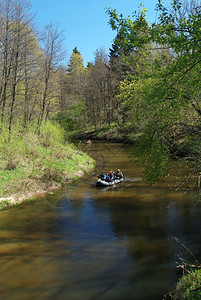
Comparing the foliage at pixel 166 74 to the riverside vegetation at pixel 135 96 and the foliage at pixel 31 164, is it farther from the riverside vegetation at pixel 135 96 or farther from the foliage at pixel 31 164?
the foliage at pixel 31 164

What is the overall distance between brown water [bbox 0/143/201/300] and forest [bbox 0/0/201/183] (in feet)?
7.41

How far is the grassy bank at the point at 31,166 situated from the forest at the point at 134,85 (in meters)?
0.80

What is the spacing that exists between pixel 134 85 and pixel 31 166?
13463mm

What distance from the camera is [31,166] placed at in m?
15.9

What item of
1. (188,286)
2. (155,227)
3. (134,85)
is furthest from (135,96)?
(188,286)

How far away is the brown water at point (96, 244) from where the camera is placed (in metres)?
6.81

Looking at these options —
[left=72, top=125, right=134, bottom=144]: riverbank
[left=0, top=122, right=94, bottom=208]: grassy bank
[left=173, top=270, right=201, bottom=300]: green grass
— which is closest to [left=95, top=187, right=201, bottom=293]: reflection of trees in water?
[left=173, top=270, right=201, bottom=300]: green grass

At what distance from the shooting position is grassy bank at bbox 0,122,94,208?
1358cm

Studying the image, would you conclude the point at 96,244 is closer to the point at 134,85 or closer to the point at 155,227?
the point at 155,227

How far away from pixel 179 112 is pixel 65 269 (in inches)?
310

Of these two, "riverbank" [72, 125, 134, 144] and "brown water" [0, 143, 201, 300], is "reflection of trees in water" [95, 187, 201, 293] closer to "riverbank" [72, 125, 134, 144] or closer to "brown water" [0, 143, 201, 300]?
"brown water" [0, 143, 201, 300]

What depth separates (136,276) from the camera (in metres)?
7.28

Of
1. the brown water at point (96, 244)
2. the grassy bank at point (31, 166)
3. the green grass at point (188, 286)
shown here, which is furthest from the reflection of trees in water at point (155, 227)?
the grassy bank at point (31, 166)

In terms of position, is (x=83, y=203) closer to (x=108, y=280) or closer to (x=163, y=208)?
(x=163, y=208)
